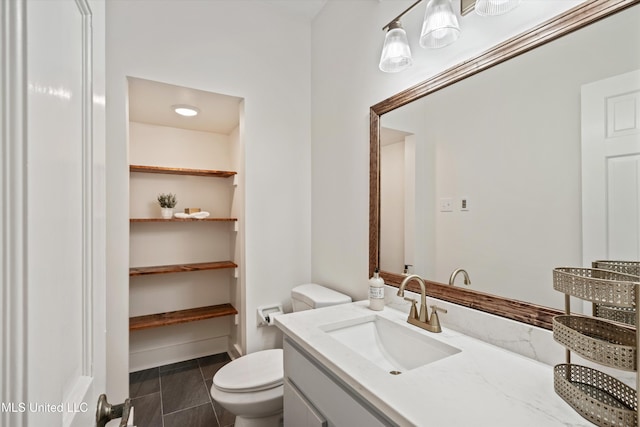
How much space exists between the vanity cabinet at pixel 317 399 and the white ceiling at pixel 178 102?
163 cm

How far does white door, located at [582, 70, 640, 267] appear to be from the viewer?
782 millimetres

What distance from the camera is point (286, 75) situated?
7.45ft

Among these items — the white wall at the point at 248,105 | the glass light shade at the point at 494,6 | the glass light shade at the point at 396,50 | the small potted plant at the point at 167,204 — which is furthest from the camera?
the small potted plant at the point at 167,204

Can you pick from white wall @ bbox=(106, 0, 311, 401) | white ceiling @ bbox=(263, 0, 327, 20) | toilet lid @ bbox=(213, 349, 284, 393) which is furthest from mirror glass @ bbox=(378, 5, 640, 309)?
white ceiling @ bbox=(263, 0, 327, 20)

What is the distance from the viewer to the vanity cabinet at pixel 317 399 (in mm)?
862

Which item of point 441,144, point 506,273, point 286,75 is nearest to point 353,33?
point 286,75

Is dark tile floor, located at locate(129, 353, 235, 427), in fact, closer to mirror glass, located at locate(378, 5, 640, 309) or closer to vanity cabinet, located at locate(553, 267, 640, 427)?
mirror glass, located at locate(378, 5, 640, 309)

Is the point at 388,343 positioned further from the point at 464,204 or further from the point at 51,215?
the point at 51,215

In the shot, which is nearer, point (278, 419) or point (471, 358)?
point (471, 358)

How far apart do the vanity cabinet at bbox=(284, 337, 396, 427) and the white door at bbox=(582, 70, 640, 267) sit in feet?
2.48

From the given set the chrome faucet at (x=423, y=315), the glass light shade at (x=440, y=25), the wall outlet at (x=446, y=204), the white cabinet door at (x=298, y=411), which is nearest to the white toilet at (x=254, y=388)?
the white cabinet door at (x=298, y=411)

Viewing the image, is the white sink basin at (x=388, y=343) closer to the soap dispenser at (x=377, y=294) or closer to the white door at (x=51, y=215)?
the soap dispenser at (x=377, y=294)

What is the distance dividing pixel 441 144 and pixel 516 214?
17.1 inches

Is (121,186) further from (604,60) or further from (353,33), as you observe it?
(604,60)
